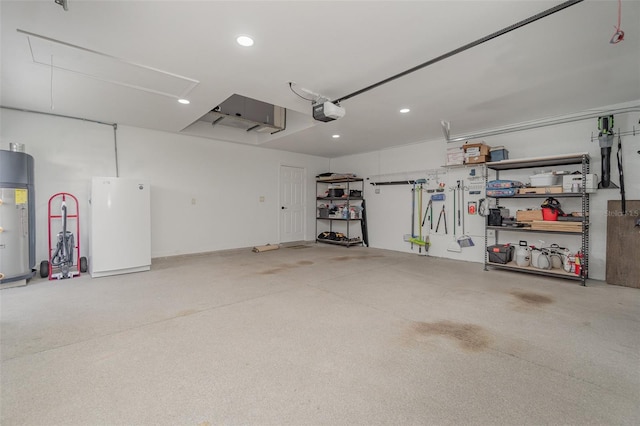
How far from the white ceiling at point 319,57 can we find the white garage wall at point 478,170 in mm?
466

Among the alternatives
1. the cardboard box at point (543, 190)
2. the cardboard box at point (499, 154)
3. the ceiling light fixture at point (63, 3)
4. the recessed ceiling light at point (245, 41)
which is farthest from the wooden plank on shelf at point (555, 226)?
the ceiling light fixture at point (63, 3)

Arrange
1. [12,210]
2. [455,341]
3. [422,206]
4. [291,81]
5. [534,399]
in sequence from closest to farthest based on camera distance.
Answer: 1. [534,399]
2. [455,341]
3. [291,81]
4. [12,210]
5. [422,206]

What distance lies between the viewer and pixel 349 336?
Result: 2453 mm

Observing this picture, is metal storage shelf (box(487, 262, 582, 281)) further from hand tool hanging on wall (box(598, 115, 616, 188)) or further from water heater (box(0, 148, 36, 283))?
water heater (box(0, 148, 36, 283))

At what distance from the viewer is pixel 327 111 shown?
3426 mm

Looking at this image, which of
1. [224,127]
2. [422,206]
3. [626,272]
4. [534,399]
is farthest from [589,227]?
[224,127]

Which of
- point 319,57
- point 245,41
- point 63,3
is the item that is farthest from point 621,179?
point 63,3

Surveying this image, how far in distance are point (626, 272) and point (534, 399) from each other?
3.75 meters

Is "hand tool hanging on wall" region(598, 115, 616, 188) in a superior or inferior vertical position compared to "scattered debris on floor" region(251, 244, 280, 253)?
superior

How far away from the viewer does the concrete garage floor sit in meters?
1.59

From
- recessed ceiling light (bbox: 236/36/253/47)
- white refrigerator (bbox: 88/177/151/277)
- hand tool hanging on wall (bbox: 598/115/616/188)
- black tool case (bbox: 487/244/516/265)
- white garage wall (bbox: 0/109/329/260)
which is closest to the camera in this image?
recessed ceiling light (bbox: 236/36/253/47)

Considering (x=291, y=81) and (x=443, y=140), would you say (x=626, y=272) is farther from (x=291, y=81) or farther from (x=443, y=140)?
(x=291, y=81)

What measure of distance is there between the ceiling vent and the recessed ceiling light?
2.30 m

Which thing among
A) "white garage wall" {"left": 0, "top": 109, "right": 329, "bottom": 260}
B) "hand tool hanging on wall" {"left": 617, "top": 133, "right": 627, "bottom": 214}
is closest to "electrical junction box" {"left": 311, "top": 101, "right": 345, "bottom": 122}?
"white garage wall" {"left": 0, "top": 109, "right": 329, "bottom": 260}
